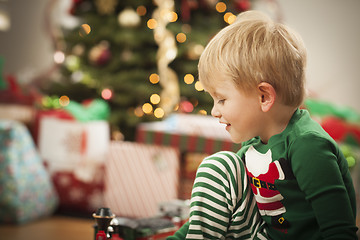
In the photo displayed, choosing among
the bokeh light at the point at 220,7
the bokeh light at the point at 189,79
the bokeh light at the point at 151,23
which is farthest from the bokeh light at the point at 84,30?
the bokeh light at the point at 220,7

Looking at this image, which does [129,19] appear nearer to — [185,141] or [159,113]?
[159,113]

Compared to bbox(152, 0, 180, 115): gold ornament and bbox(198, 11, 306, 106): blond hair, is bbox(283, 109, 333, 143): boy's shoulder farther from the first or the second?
bbox(152, 0, 180, 115): gold ornament

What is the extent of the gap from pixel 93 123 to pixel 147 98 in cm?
69

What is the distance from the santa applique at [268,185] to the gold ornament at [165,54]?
1.97 meters

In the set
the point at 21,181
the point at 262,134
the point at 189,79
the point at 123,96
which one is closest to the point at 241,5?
the point at 189,79

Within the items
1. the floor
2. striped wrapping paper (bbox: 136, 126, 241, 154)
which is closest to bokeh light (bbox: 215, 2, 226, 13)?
striped wrapping paper (bbox: 136, 126, 241, 154)

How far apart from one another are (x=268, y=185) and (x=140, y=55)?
7.21 feet

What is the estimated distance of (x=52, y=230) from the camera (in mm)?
1845

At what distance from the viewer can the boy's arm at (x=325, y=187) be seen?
73 cm

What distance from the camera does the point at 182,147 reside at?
2.06m

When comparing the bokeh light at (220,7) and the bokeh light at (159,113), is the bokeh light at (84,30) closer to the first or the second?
the bokeh light at (159,113)

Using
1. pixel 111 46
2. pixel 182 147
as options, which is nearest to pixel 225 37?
pixel 182 147

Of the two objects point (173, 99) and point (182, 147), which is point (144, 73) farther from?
point (182, 147)

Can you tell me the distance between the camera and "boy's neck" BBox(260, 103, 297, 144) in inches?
33.6
